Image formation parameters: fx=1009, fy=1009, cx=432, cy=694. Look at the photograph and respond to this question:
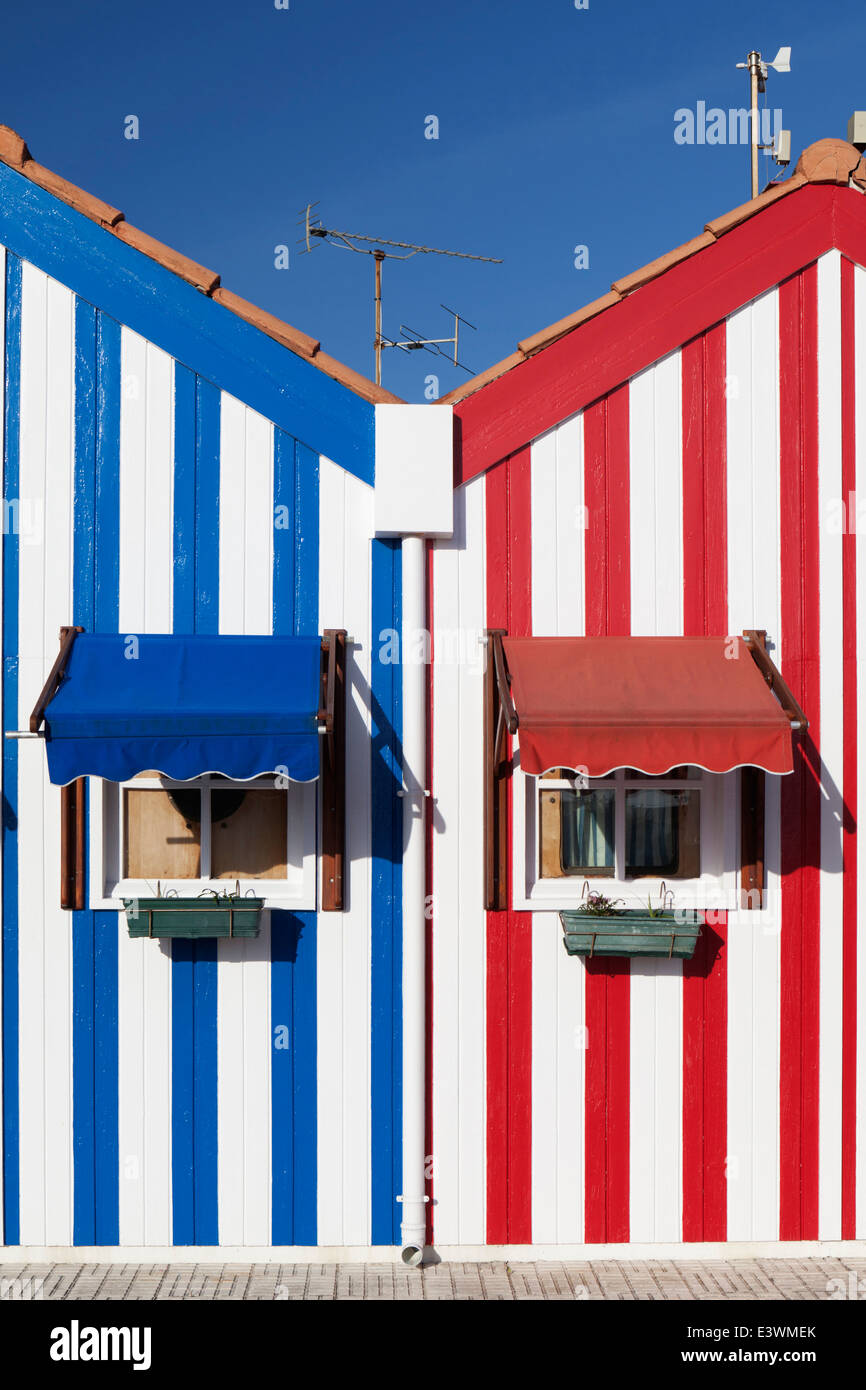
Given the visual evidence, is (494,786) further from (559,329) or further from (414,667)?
(559,329)

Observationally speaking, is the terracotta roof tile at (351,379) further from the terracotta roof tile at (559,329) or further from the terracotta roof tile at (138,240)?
the terracotta roof tile at (559,329)

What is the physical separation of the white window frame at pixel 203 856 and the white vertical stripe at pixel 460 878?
0.74 metres

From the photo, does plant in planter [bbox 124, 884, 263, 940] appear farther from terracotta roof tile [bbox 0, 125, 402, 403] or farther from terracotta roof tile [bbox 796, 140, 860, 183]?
terracotta roof tile [bbox 796, 140, 860, 183]

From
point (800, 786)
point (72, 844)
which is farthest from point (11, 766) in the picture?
point (800, 786)

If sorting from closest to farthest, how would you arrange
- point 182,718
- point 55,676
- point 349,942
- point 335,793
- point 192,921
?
1. point 182,718
2. point 55,676
3. point 192,921
4. point 335,793
5. point 349,942

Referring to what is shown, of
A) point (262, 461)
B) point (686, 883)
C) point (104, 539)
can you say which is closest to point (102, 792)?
point (104, 539)

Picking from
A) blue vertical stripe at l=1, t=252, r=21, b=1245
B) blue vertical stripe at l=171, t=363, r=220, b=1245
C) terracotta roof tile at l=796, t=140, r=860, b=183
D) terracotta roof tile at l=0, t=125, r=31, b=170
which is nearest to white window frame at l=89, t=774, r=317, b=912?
blue vertical stripe at l=171, t=363, r=220, b=1245

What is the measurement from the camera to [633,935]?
5.59 metres

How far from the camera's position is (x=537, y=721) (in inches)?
198

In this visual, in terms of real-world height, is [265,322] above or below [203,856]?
above

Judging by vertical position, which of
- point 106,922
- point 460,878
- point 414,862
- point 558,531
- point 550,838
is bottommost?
point 106,922

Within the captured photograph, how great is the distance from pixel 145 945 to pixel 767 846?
366 cm

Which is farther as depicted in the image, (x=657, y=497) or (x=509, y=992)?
(x=657, y=497)

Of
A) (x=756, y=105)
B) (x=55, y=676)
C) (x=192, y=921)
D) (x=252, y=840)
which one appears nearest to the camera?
(x=55, y=676)
